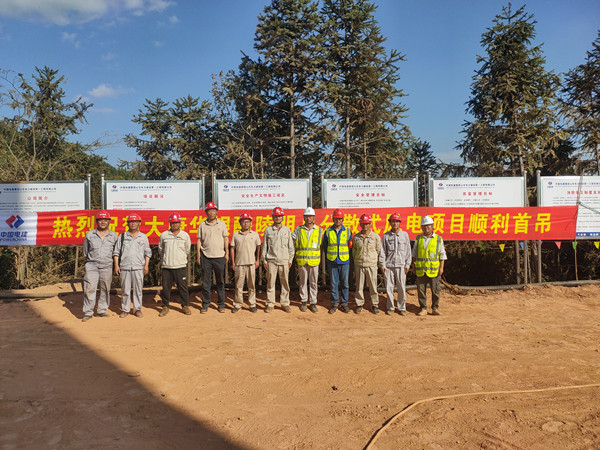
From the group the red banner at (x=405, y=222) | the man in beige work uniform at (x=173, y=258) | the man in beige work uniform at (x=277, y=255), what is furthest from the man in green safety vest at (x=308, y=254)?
the man in beige work uniform at (x=173, y=258)

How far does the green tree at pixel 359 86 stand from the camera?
711 inches

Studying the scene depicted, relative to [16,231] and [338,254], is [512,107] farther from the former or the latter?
[16,231]

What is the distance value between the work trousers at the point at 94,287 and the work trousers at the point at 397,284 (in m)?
5.06

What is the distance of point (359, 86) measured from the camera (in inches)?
723

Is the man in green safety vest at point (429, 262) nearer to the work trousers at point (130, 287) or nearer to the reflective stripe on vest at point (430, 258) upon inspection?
the reflective stripe on vest at point (430, 258)

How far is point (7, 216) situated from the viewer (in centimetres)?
841

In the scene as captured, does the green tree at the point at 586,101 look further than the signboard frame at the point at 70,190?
Yes

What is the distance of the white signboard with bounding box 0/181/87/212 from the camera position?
841 centimetres

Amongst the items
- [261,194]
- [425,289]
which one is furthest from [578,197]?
[261,194]

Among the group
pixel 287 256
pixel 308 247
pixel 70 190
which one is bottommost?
pixel 287 256

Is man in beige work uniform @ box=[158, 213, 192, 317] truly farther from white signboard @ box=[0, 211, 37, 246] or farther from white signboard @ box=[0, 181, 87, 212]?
white signboard @ box=[0, 211, 37, 246]

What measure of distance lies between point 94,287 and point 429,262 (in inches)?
237

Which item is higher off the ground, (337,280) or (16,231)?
(16,231)

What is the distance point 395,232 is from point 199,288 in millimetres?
4301
